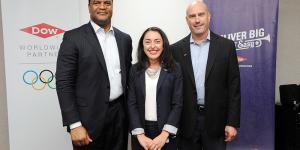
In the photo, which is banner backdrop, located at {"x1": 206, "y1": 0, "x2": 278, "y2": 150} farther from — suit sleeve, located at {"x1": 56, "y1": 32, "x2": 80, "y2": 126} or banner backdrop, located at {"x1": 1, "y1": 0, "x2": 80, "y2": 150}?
suit sleeve, located at {"x1": 56, "y1": 32, "x2": 80, "y2": 126}

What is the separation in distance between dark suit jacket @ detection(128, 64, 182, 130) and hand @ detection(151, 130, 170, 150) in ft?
0.19

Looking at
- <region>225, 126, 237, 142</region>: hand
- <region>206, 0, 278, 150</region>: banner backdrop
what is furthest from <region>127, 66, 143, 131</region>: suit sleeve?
<region>206, 0, 278, 150</region>: banner backdrop

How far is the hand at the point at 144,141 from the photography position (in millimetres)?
1931

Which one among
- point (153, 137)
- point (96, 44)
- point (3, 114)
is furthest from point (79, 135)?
point (3, 114)

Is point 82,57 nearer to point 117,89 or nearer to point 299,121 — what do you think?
point 117,89

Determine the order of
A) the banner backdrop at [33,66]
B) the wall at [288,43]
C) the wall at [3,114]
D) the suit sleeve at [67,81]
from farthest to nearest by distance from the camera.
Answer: the wall at [288,43] < the wall at [3,114] < the banner backdrop at [33,66] < the suit sleeve at [67,81]

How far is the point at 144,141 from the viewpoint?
194 cm

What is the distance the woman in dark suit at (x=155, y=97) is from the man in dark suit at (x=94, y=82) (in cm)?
12

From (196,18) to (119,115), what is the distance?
969mm

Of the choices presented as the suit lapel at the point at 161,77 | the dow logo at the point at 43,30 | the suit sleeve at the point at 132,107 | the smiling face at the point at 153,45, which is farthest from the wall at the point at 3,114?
the suit lapel at the point at 161,77

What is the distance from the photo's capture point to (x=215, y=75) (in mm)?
2092

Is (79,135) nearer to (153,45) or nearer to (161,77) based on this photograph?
(161,77)

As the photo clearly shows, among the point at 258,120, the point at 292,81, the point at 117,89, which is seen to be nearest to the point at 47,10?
the point at 117,89

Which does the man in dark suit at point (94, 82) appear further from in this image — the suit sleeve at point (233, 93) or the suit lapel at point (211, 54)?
the suit sleeve at point (233, 93)
